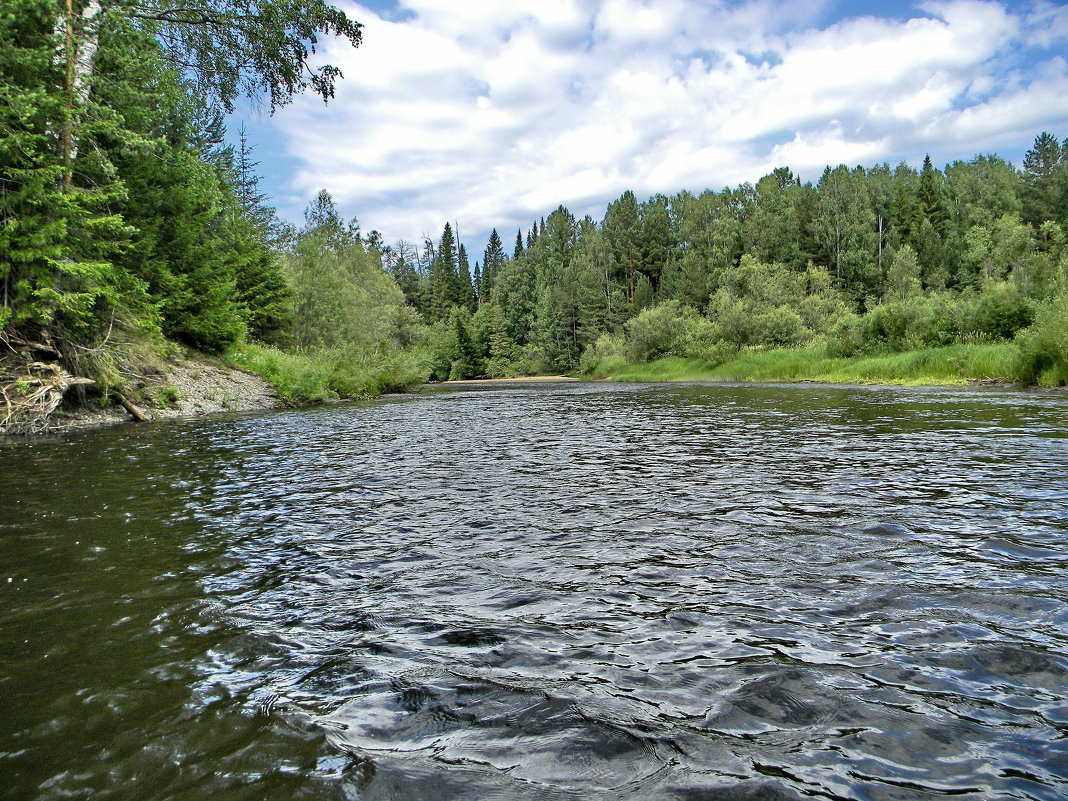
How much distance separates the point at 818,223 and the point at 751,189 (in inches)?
838

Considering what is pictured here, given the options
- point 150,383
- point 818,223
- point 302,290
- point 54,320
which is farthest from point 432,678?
point 818,223

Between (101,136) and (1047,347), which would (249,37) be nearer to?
(101,136)

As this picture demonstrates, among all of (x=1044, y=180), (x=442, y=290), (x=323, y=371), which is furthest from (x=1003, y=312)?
(x=442, y=290)

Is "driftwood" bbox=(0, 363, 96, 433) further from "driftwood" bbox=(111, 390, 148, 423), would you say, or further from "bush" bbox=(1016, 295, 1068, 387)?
"bush" bbox=(1016, 295, 1068, 387)

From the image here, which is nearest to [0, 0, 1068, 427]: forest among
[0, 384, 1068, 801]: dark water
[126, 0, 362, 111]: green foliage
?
[126, 0, 362, 111]: green foliage

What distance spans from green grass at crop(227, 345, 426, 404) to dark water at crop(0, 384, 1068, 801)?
20.1m

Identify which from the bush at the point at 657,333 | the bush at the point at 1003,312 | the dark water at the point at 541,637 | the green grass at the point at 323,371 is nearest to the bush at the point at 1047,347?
the bush at the point at 1003,312

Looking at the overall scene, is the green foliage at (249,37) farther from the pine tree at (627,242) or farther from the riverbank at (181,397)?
the pine tree at (627,242)

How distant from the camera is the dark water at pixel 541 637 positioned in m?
2.96

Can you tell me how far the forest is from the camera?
17688mm

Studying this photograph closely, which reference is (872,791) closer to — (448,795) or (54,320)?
(448,795)

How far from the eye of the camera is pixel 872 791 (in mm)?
2742

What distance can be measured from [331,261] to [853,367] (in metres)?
46.0

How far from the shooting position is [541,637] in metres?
4.50
